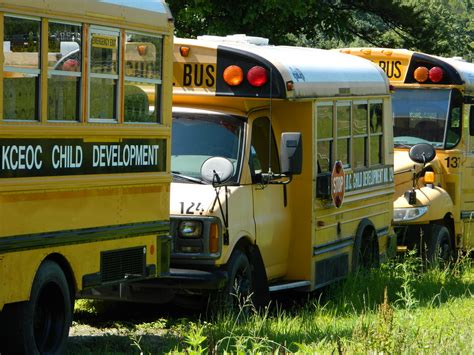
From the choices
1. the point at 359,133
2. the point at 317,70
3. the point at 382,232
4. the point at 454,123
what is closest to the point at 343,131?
the point at 359,133

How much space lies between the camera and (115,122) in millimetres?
9695

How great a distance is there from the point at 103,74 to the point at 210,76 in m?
2.68

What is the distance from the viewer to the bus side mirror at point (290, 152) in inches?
464

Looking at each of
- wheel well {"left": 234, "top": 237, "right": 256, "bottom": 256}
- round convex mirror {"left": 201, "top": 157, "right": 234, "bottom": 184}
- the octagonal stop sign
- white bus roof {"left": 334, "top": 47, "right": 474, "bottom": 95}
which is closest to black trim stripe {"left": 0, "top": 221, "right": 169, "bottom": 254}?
round convex mirror {"left": 201, "top": 157, "right": 234, "bottom": 184}

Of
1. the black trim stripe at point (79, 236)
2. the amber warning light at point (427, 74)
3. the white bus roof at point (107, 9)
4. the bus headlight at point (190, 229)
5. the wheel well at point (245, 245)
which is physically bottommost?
the wheel well at point (245, 245)

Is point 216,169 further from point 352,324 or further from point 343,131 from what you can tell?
point 343,131

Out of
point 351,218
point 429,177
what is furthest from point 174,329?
point 429,177

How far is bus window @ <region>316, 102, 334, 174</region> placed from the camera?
1306cm

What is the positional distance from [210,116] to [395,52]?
18.7ft

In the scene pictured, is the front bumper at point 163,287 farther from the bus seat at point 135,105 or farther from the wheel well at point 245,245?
the bus seat at point 135,105

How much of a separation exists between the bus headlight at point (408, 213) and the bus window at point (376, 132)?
1.17 metres

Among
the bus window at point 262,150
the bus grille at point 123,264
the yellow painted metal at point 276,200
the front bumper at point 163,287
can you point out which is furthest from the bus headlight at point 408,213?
the bus grille at point 123,264

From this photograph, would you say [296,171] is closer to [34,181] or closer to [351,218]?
[351,218]

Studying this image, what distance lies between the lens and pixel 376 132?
15.2m
